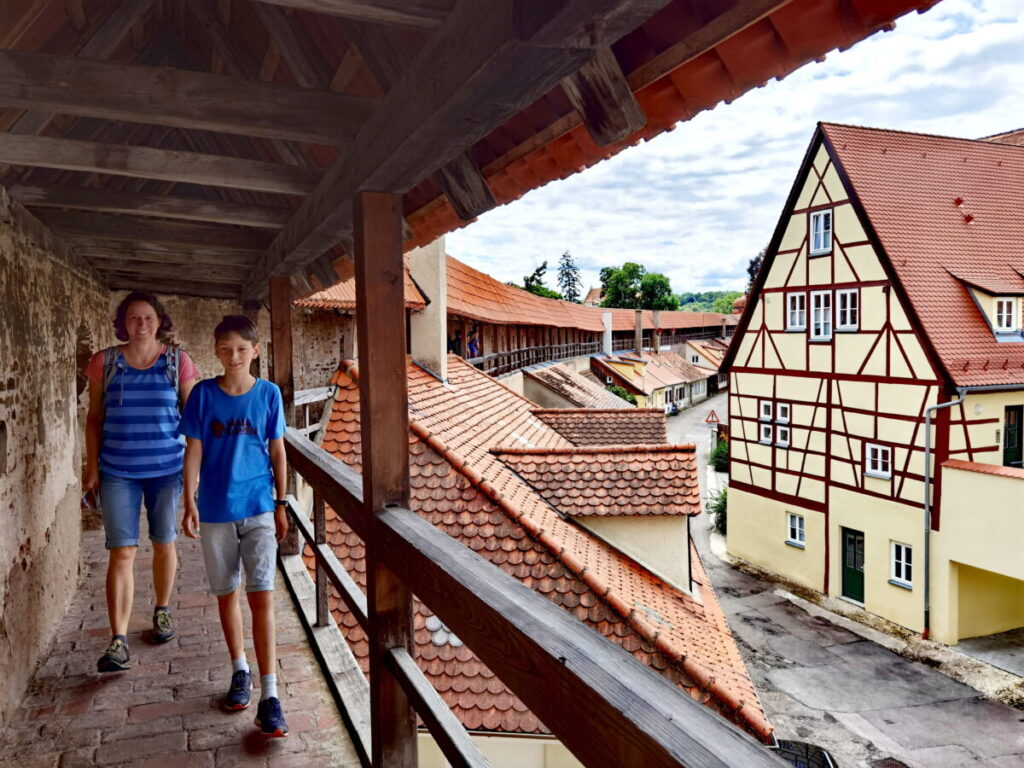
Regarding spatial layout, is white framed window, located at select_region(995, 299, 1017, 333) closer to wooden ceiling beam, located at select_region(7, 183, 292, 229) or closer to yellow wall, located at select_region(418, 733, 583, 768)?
yellow wall, located at select_region(418, 733, 583, 768)

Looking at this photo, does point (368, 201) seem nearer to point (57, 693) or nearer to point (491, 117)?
point (491, 117)

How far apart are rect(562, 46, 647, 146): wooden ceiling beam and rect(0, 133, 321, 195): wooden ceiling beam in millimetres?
1310

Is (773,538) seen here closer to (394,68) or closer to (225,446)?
(225,446)

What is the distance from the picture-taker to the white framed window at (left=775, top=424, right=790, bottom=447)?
14.7 m

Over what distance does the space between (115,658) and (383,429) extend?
1765mm

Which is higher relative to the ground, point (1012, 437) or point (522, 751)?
point (1012, 437)

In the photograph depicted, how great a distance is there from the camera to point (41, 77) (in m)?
1.58

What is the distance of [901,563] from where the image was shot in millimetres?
12375

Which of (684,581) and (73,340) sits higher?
(73,340)

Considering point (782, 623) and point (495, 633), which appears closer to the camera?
point (495, 633)

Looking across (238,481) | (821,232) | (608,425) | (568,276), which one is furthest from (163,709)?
(568,276)

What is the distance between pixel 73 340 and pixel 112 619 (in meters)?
1.98

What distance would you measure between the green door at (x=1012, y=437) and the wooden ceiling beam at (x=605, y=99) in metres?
13.6

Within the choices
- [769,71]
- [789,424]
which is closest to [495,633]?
[769,71]
